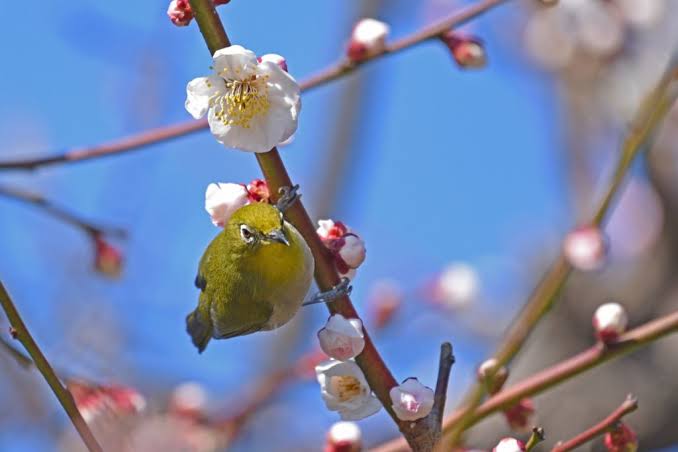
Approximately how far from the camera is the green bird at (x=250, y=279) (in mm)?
2484

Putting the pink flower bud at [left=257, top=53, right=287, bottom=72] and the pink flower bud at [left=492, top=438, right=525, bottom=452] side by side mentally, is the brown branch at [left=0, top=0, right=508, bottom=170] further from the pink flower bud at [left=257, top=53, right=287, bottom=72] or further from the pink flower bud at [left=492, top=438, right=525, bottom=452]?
the pink flower bud at [left=492, top=438, right=525, bottom=452]

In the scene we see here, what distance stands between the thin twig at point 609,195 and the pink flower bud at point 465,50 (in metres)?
0.49

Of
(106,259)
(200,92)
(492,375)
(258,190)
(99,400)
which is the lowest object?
(492,375)

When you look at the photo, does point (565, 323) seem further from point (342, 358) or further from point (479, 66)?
point (342, 358)

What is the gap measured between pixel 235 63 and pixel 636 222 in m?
4.58

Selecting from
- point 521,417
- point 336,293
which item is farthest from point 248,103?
point 521,417

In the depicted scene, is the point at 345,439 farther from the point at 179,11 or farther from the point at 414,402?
the point at 179,11

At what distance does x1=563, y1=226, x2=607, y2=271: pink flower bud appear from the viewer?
2098 mm

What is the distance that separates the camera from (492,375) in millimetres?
1614

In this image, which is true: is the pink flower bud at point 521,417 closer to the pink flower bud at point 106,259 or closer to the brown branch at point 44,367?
the brown branch at point 44,367

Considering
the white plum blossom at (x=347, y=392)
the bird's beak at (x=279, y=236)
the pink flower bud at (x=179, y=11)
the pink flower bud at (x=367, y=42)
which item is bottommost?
the white plum blossom at (x=347, y=392)

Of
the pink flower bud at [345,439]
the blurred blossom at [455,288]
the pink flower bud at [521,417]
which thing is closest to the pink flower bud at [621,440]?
the pink flower bud at [521,417]

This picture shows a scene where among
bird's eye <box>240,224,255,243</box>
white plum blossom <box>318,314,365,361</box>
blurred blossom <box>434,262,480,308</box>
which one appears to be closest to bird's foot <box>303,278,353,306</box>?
white plum blossom <box>318,314,365,361</box>

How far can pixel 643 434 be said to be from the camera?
467 cm
